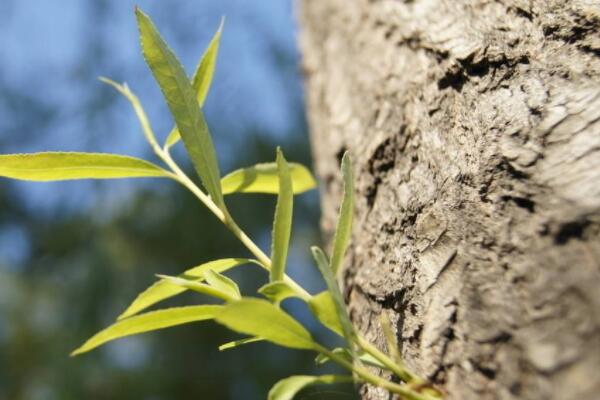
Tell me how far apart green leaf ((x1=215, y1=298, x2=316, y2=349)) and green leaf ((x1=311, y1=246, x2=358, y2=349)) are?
0.8 inches

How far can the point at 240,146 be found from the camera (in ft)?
9.90

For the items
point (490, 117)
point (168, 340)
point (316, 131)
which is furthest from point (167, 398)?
point (490, 117)

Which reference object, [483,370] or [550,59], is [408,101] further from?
[483,370]

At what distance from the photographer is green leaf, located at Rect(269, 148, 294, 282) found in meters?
0.40

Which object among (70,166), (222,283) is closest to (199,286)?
(222,283)

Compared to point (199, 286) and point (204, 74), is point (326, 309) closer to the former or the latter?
point (199, 286)

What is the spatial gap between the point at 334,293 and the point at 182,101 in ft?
0.58

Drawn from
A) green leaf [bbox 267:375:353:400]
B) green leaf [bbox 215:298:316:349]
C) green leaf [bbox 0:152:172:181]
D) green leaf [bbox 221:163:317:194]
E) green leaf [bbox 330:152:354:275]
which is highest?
green leaf [bbox 0:152:172:181]

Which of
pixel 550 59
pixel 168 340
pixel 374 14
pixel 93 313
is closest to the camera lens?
pixel 550 59

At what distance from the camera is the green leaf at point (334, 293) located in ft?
1.20

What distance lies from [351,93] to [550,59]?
315 mm

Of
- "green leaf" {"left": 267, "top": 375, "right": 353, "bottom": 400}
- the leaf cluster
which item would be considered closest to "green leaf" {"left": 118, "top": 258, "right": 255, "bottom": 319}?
the leaf cluster

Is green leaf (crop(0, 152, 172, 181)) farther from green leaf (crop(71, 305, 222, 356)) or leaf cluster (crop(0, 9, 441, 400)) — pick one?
green leaf (crop(71, 305, 222, 356))

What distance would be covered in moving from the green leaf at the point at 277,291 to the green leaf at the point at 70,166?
0.55 feet
